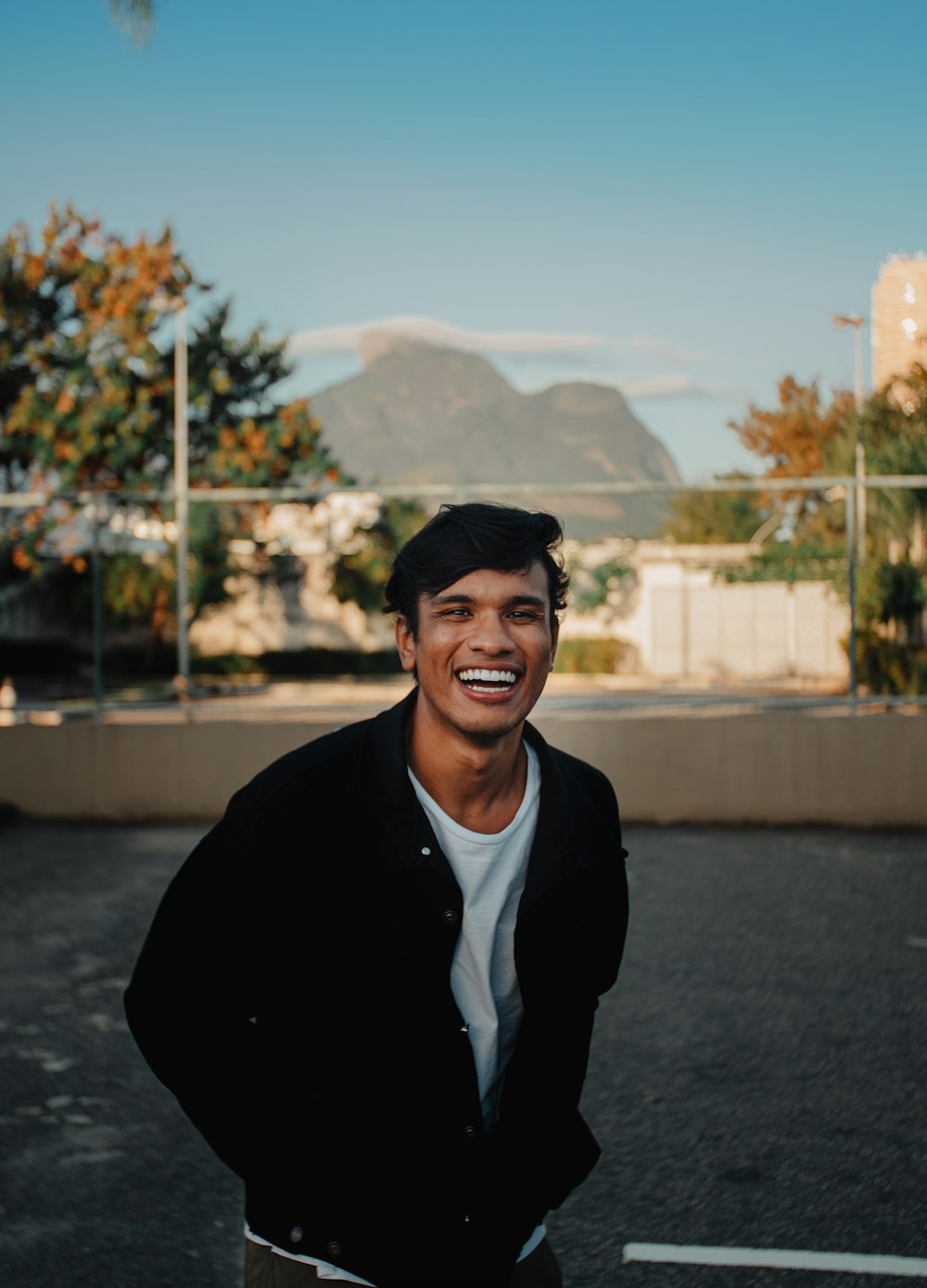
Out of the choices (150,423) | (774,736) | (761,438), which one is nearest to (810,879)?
(774,736)

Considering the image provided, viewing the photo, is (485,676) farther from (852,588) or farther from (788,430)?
(788,430)

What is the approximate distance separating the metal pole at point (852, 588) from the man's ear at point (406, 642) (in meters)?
7.45

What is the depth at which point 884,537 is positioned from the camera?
9.27 m

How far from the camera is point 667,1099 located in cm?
440

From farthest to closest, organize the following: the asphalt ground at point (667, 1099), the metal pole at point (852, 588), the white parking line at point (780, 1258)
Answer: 1. the metal pole at point (852, 588)
2. the asphalt ground at point (667, 1099)
3. the white parking line at point (780, 1258)

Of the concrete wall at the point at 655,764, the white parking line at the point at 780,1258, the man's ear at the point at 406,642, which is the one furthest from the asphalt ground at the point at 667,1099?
the man's ear at the point at 406,642

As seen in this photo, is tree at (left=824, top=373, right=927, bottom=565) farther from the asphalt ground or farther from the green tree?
the green tree

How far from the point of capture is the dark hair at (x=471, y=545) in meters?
1.97

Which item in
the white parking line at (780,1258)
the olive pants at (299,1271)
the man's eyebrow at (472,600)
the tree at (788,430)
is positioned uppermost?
the tree at (788,430)

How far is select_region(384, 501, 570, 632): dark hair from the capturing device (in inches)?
77.4

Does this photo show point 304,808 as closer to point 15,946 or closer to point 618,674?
point 15,946

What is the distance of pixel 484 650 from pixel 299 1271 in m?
0.94

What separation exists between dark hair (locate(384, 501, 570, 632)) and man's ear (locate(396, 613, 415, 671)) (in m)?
0.03

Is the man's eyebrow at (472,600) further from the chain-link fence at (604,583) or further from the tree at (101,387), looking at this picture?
the tree at (101,387)
